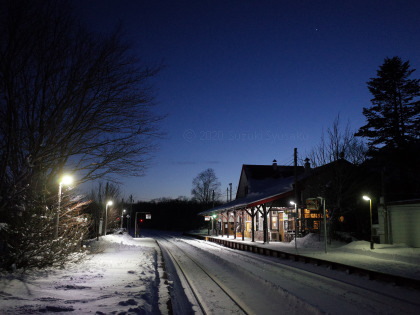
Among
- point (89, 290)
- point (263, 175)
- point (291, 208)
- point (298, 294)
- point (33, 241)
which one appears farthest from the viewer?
point (263, 175)

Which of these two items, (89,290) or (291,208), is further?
(291,208)

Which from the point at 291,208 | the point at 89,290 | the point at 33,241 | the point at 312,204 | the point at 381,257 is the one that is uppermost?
the point at 312,204

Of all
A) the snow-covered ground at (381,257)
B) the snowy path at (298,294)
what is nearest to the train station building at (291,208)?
the snow-covered ground at (381,257)

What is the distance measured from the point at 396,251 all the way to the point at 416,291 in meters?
7.98

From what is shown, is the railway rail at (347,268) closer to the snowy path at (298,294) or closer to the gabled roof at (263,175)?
the snowy path at (298,294)

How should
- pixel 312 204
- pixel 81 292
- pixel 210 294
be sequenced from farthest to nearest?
1. pixel 312 204
2. pixel 210 294
3. pixel 81 292

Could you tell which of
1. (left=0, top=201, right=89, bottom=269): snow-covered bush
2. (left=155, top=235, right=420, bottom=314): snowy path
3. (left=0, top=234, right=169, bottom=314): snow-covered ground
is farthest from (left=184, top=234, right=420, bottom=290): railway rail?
(left=0, top=201, right=89, bottom=269): snow-covered bush

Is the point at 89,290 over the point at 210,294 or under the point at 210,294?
over

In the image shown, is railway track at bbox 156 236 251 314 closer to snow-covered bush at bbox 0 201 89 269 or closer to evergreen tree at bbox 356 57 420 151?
snow-covered bush at bbox 0 201 89 269

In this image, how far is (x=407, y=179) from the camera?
28.2m

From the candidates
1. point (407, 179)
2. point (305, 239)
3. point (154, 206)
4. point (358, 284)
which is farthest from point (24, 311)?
point (154, 206)

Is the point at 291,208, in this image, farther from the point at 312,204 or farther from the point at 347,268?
the point at 347,268

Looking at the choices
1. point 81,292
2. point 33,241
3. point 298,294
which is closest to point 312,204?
point 298,294

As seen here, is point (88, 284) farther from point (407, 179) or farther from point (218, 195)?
point (218, 195)
